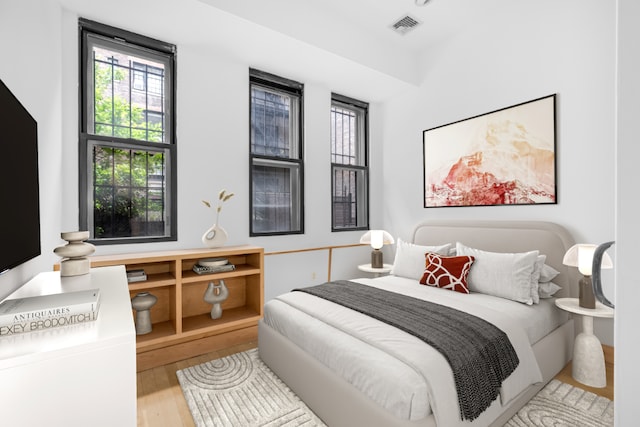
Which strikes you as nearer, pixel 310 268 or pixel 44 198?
pixel 44 198

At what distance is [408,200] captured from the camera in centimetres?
398

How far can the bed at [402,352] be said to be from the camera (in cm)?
134

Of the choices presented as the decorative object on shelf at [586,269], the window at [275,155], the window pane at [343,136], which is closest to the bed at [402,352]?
the decorative object on shelf at [586,269]

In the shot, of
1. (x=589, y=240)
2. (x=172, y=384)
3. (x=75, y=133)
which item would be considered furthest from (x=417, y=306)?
(x=75, y=133)

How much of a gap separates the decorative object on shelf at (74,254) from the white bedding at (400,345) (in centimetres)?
122

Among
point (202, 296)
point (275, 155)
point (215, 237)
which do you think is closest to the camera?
point (215, 237)

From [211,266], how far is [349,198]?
7.11ft

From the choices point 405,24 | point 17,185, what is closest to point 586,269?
point 405,24

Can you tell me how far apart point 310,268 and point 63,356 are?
300 cm

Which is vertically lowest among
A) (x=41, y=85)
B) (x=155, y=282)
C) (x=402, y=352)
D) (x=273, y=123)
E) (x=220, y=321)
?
(x=220, y=321)

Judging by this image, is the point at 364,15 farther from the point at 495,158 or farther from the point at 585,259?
the point at 585,259

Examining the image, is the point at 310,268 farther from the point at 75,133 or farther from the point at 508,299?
the point at 75,133

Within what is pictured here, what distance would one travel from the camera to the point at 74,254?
5.66 ft

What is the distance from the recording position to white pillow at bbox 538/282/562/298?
2359 mm
